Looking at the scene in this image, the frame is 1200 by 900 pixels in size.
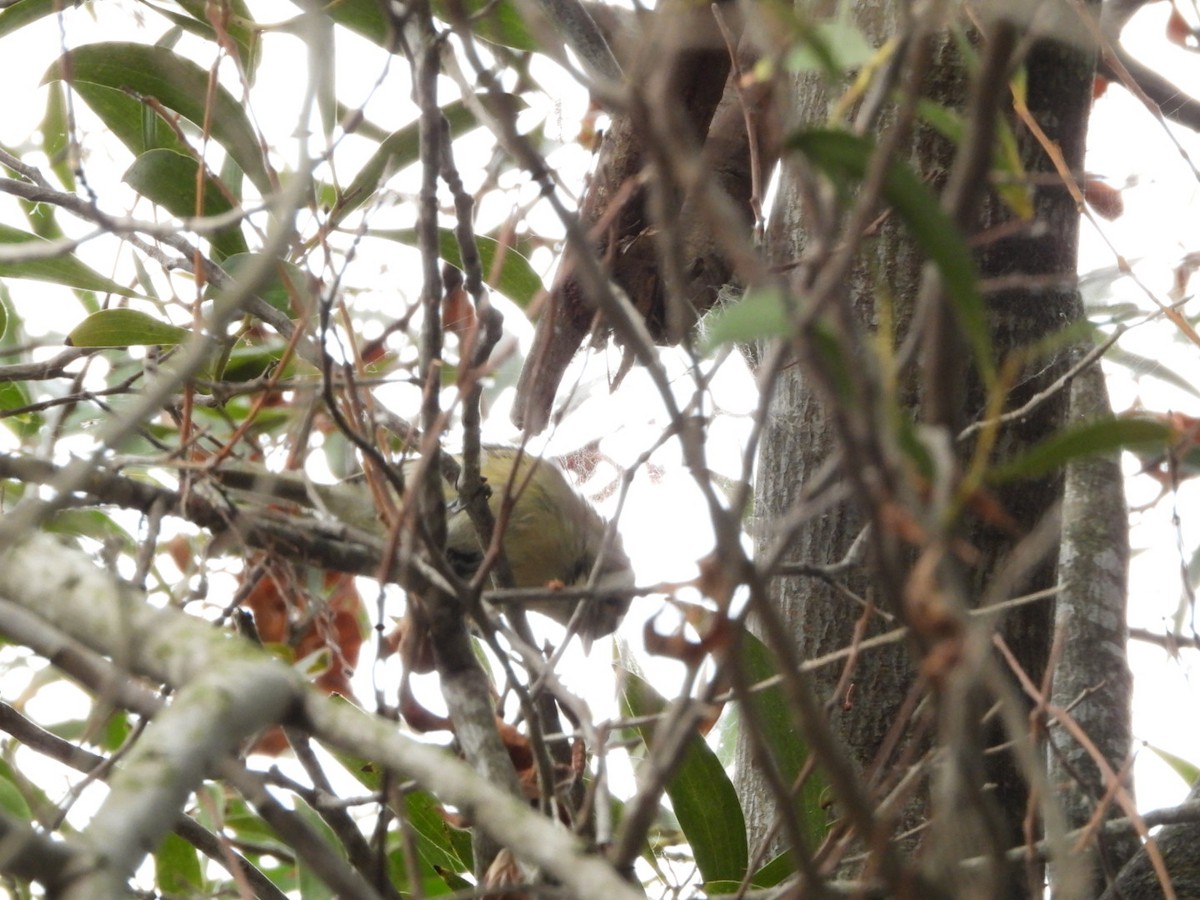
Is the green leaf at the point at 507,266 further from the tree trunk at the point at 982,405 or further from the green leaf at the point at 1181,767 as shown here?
the green leaf at the point at 1181,767

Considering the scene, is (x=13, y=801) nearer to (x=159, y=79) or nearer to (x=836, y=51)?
(x=159, y=79)

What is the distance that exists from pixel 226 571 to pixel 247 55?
31.3 inches

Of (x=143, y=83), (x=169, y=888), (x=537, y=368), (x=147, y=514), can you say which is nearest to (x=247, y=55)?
(x=143, y=83)

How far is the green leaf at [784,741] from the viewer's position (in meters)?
1.47

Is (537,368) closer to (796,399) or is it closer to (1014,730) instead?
(1014,730)

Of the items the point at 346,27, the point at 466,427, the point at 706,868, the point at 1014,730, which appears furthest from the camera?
the point at 346,27

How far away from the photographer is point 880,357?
23.8 inches

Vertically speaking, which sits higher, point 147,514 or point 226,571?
point 226,571

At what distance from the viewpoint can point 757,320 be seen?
1.65 feet

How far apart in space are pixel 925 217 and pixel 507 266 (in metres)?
1.38

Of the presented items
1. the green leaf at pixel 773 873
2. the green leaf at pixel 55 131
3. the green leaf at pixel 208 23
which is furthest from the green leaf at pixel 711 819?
the green leaf at pixel 55 131

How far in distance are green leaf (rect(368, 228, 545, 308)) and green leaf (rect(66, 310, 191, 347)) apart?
327 mm

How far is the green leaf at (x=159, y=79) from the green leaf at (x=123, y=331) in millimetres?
252

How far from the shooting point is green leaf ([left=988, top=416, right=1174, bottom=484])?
0.55m
